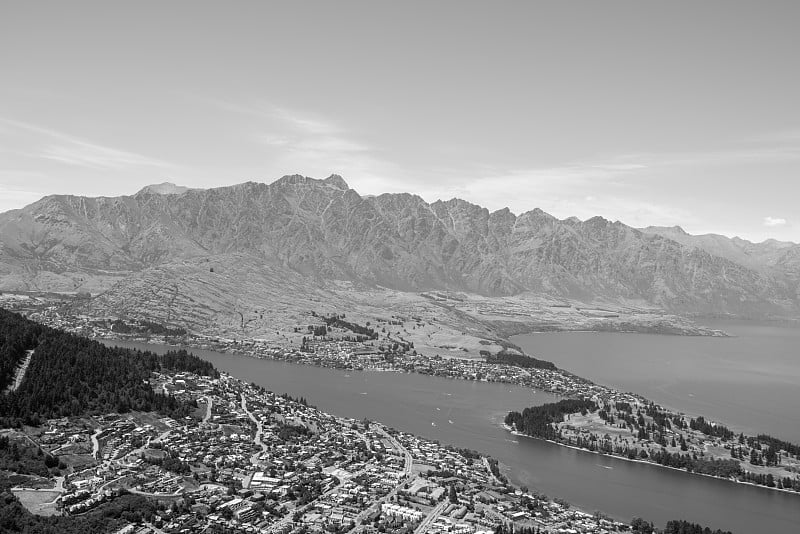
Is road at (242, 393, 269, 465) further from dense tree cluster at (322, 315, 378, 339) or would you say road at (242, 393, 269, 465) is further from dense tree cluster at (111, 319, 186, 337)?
dense tree cluster at (322, 315, 378, 339)

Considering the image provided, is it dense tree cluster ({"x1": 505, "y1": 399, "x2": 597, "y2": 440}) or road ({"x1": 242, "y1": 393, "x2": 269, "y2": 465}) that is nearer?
road ({"x1": 242, "y1": 393, "x2": 269, "y2": 465})

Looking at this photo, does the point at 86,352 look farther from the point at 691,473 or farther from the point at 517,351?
the point at 517,351

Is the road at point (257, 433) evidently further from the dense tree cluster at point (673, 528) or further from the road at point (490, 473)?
the dense tree cluster at point (673, 528)

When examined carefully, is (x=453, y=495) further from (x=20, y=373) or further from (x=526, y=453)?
(x=20, y=373)

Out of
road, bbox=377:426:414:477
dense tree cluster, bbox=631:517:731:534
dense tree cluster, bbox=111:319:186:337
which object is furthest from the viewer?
dense tree cluster, bbox=111:319:186:337

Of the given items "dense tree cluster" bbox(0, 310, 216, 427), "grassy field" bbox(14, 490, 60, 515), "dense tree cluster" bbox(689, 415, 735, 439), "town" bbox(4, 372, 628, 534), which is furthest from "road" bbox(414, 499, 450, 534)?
"dense tree cluster" bbox(689, 415, 735, 439)

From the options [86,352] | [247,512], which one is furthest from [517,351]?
[247,512]

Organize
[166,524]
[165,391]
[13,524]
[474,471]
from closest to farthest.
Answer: [13,524], [166,524], [474,471], [165,391]

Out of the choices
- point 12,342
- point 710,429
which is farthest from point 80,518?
point 710,429
